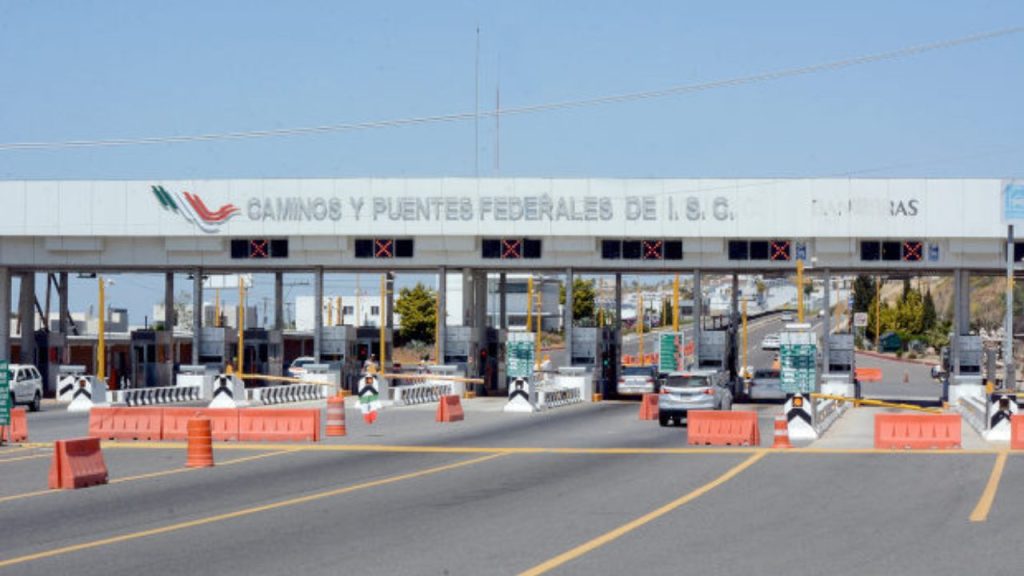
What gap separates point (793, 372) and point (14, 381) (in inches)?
969

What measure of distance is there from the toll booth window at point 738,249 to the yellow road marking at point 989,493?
33.2 m

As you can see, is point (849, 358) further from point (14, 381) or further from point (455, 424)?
point (14, 381)

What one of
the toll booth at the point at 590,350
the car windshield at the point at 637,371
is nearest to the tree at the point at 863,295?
the car windshield at the point at 637,371

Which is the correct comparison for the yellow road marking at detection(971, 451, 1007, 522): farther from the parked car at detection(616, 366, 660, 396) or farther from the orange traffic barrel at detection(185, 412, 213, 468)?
the parked car at detection(616, 366, 660, 396)

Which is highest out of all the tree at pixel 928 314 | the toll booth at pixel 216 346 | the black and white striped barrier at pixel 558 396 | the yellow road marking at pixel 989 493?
the tree at pixel 928 314

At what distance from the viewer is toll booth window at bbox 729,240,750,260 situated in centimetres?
6162

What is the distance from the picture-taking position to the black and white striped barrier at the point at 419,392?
54250 millimetres

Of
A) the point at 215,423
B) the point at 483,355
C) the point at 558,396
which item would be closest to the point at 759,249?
the point at 558,396

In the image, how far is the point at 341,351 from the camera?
64.9 m

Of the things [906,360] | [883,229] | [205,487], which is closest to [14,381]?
[205,487]

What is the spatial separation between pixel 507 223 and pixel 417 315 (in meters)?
77.1

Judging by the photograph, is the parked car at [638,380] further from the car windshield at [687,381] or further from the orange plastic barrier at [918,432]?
the orange plastic barrier at [918,432]

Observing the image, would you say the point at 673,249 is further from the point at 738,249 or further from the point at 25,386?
the point at 25,386

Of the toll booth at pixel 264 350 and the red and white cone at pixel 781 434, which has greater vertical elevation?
the toll booth at pixel 264 350
